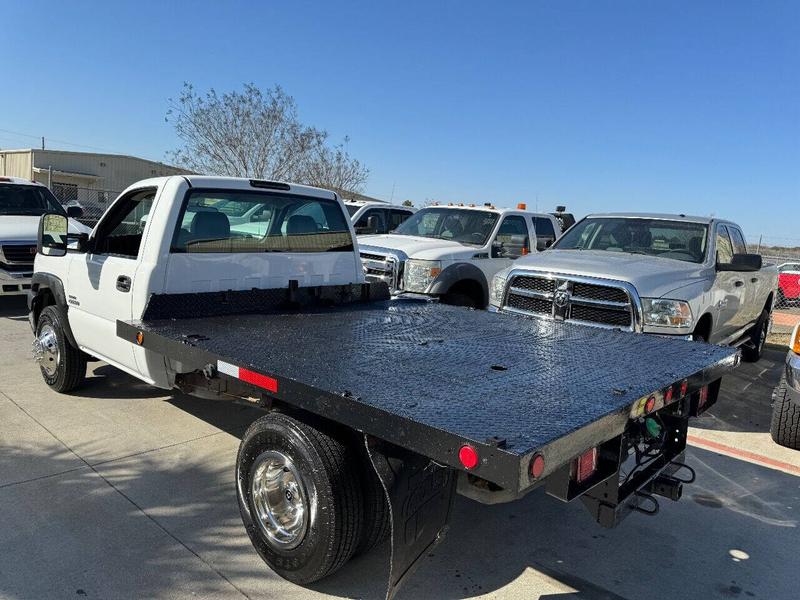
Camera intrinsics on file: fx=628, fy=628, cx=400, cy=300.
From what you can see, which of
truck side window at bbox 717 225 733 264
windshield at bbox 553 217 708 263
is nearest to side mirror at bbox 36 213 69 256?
windshield at bbox 553 217 708 263

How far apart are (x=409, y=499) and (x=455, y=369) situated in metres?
0.78

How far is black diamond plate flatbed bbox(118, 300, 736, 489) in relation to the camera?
7.34ft

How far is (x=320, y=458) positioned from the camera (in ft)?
9.16

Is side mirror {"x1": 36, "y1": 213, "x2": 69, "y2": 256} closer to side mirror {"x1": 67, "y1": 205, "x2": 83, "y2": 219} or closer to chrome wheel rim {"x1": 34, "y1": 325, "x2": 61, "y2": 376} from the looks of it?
chrome wheel rim {"x1": 34, "y1": 325, "x2": 61, "y2": 376}

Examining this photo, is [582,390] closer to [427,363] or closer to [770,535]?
[427,363]

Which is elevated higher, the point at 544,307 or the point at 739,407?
the point at 544,307

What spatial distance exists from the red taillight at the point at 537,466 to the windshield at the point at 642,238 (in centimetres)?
523

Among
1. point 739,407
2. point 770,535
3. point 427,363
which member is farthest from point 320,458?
point 739,407

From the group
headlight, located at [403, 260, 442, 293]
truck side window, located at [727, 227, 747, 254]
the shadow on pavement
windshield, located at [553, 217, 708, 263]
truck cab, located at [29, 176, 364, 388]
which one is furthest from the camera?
headlight, located at [403, 260, 442, 293]

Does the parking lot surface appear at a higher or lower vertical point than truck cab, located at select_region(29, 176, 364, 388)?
lower

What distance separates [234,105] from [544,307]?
2057 centimetres

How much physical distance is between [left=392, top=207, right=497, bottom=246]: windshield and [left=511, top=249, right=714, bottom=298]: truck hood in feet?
7.92

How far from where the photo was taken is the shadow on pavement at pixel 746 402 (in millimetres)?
6128

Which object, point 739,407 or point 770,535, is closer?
point 770,535
